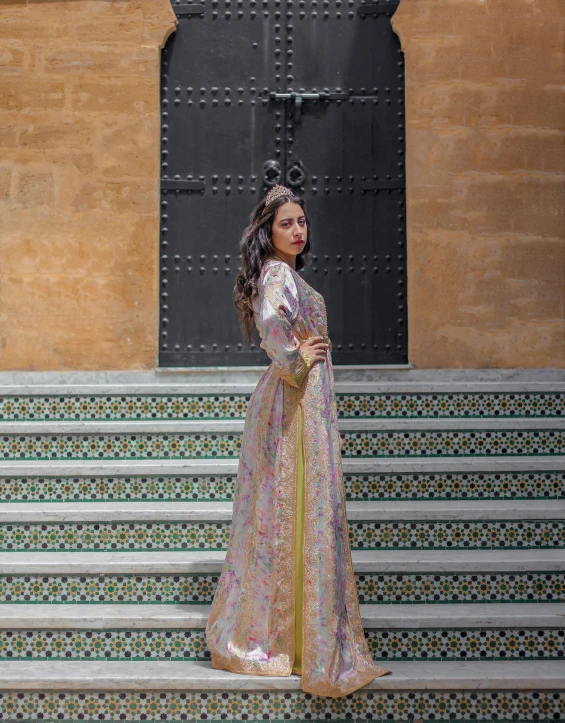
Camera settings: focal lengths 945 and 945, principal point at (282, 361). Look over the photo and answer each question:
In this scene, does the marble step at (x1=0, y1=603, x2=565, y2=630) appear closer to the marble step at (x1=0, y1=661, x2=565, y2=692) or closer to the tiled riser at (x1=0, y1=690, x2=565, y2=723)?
the marble step at (x1=0, y1=661, x2=565, y2=692)

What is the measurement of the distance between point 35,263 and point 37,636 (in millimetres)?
2935

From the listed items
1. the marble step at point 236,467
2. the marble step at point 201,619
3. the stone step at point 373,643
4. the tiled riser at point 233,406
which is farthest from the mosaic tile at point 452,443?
the stone step at point 373,643

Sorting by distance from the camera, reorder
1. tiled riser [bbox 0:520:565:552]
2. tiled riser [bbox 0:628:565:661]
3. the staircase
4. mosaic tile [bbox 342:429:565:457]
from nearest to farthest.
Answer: the staircase → tiled riser [bbox 0:628:565:661] → tiled riser [bbox 0:520:565:552] → mosaic tile [bbox 342:429:565:457]

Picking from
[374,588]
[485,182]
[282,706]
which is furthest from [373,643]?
[485,182]

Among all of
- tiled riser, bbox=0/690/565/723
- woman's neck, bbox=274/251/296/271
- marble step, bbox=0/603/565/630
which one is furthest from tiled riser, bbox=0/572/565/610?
woman's neck, bbox=274/251/296/271

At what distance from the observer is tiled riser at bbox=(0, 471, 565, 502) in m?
4.52

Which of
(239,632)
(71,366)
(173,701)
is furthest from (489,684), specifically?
(71,366)

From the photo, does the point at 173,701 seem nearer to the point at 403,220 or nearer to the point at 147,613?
the point at 147,613

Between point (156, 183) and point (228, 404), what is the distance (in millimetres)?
1707

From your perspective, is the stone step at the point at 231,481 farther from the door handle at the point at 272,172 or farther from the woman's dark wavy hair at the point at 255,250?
the door handle at the point at 272,172

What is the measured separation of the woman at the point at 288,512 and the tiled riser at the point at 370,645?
225 millimetres

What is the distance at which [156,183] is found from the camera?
606cm

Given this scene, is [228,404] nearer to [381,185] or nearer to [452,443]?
[452,443]

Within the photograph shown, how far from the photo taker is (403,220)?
6.21 m
